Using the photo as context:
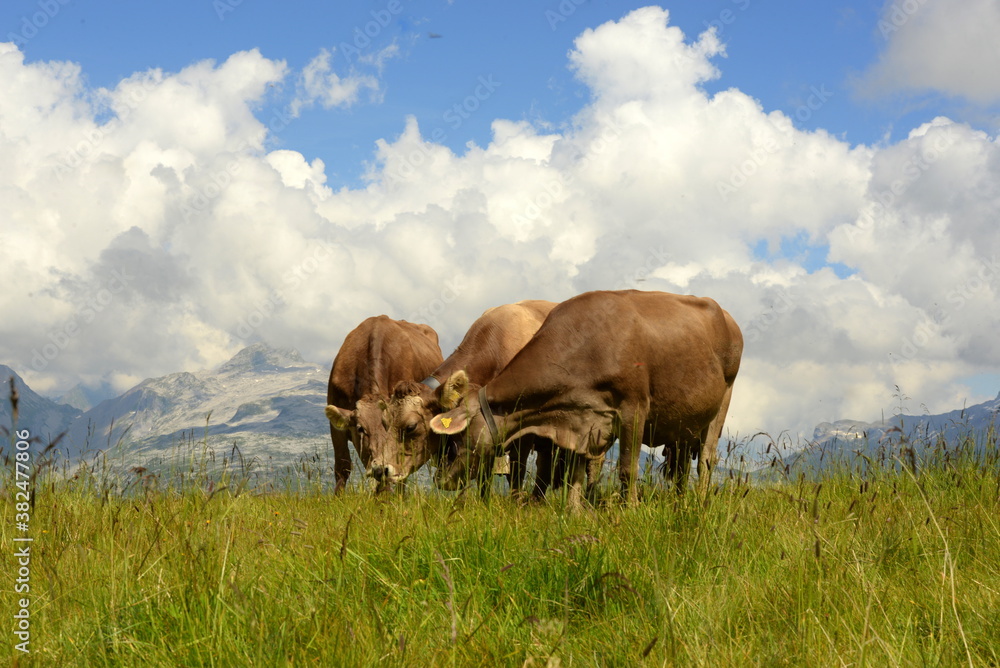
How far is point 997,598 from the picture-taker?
11.9ft

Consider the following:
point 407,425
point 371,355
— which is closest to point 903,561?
point 407,425

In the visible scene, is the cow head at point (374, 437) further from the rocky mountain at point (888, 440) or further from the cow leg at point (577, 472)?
the rocky mountain at point (888, 440)

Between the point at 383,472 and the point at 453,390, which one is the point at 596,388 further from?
the point at 383,472

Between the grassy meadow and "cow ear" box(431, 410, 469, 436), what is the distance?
2405 millimetres

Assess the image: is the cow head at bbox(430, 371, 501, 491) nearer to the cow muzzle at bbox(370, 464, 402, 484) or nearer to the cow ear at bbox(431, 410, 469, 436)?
the cow ear at bbox(431, 410, 469, 436)

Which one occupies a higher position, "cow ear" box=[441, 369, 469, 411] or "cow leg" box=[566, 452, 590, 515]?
"cow ear" box=[441, 369, 469, 411]

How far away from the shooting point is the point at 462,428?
8031mm

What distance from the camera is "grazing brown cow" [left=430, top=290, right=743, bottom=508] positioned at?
26.7 feet

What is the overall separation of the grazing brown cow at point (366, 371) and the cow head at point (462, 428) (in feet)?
4.60

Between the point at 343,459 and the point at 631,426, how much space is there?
4837 millimetres

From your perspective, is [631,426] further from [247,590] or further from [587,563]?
[247,590]

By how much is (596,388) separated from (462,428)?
147 centimetres

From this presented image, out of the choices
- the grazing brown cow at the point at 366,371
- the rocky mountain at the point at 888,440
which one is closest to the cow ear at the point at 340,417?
the grazing brown cow at the point at 366,371

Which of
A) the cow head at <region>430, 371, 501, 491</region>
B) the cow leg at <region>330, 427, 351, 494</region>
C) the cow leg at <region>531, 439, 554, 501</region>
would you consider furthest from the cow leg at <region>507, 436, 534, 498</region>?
the cow leg at <region>330, 427, 351, 494</region>
